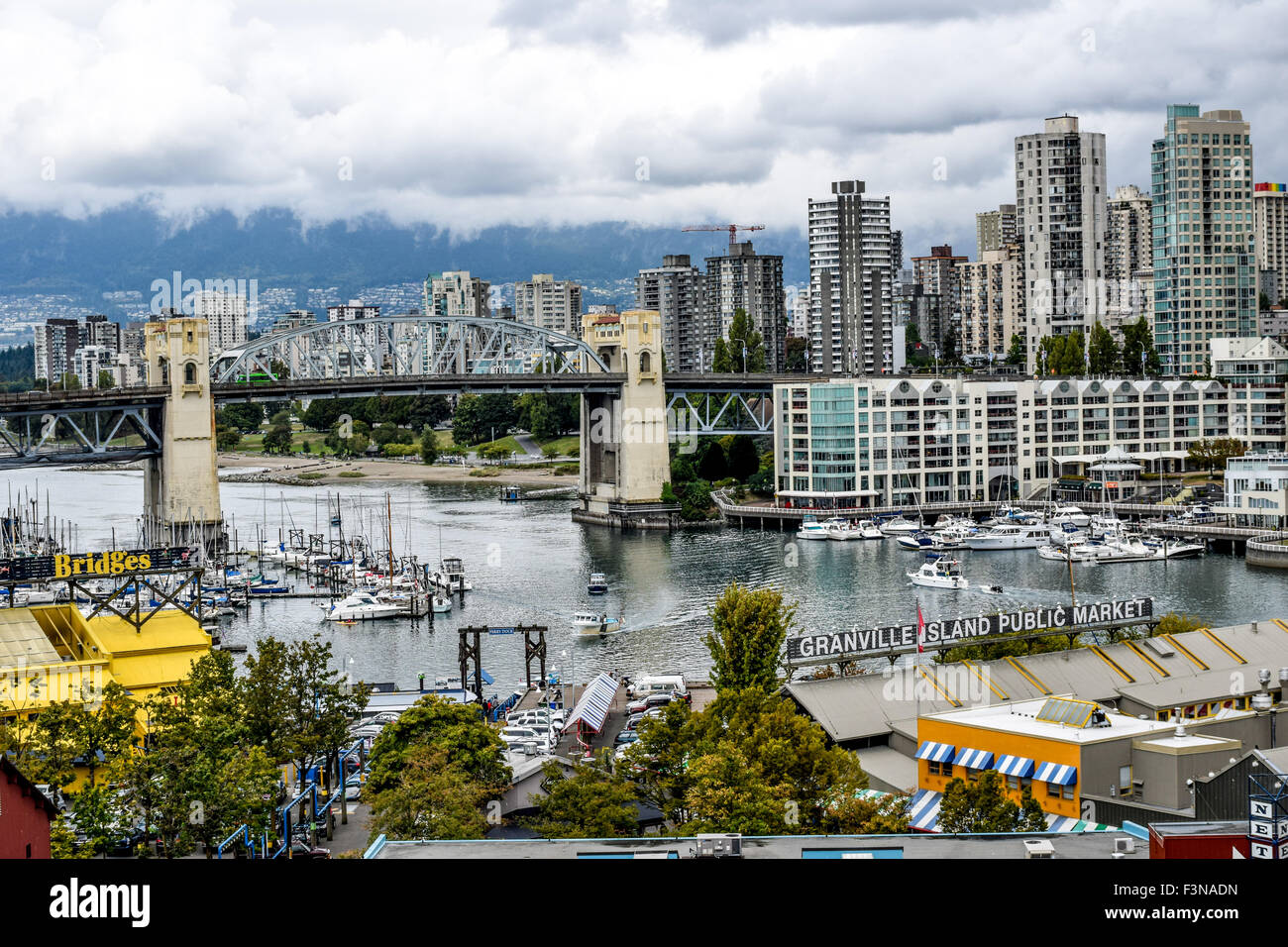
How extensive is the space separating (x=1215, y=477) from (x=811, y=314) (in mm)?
36475

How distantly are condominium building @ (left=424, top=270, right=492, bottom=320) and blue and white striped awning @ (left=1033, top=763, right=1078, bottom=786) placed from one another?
116376mm

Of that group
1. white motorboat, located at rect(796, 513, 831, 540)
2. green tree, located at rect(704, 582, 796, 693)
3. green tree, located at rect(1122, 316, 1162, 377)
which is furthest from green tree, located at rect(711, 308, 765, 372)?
green tree, located at rect(704, 582, 796, 693)

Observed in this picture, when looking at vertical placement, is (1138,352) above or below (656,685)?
above

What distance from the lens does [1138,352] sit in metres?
67.1

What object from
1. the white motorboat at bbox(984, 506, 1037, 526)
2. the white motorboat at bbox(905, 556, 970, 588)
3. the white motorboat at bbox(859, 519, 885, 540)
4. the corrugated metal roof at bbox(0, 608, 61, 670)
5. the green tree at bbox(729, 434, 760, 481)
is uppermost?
the green tree at bbox(729, 434, 760, 481)

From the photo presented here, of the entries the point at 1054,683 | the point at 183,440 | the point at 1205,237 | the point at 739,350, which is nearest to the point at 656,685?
the point at 1054,683

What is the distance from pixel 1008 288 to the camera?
315 ft

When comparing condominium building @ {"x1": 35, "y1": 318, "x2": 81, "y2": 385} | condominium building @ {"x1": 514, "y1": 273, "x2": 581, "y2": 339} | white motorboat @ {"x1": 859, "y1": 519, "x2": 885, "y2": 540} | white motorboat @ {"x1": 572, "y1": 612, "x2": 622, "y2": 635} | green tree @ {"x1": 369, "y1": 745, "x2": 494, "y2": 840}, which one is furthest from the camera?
condominium building @ {"x1": 514, "y1": 273, "x2": 581, "y2": 339}

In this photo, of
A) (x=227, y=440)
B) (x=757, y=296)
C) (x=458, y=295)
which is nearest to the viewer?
(x=227, y=440)

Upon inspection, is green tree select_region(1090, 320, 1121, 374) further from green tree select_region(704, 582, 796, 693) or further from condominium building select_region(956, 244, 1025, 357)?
green tree select_region(704, 582, 796, 693)

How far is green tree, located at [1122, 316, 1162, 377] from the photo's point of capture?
67.3 meters

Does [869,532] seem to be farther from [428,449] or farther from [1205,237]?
[428,449]

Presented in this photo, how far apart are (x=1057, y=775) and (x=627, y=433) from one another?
44.3 m

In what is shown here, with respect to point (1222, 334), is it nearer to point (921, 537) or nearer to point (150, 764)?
point (921, 537)
